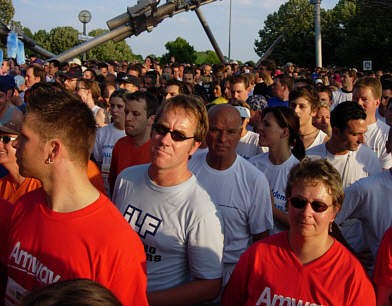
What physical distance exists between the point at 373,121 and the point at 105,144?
356 centimetres

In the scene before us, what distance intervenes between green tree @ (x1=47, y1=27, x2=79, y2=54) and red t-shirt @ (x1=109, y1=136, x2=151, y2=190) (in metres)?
52.6

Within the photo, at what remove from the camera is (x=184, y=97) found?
2.56 m

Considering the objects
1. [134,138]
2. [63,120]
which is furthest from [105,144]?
[63,120]

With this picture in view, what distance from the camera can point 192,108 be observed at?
8.20 feet

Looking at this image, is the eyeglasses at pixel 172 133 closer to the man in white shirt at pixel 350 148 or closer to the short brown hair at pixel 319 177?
the short brown hair at pixel 319 177

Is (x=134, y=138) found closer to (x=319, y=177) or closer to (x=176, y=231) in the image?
(x=176, y=231)

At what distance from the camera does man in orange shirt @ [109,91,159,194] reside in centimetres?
425

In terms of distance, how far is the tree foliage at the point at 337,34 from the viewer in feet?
142

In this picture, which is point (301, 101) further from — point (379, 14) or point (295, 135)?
point (379, 14)

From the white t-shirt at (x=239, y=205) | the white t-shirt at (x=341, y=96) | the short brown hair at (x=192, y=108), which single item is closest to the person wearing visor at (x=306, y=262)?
the white t-shirt at (x=239, y=205)

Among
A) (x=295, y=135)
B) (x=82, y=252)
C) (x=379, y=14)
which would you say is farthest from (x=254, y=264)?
(x=379, y=14)

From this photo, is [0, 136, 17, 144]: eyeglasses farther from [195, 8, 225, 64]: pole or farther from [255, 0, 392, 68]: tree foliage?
[255, 0, 392, 68]: tree foliage

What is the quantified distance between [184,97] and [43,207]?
3.68 feet

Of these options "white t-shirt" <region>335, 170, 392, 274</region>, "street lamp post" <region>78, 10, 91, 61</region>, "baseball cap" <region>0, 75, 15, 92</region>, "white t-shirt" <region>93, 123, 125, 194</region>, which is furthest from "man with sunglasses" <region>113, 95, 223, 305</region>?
"street lamp post" <region>78, 10, 91, 61</region>
